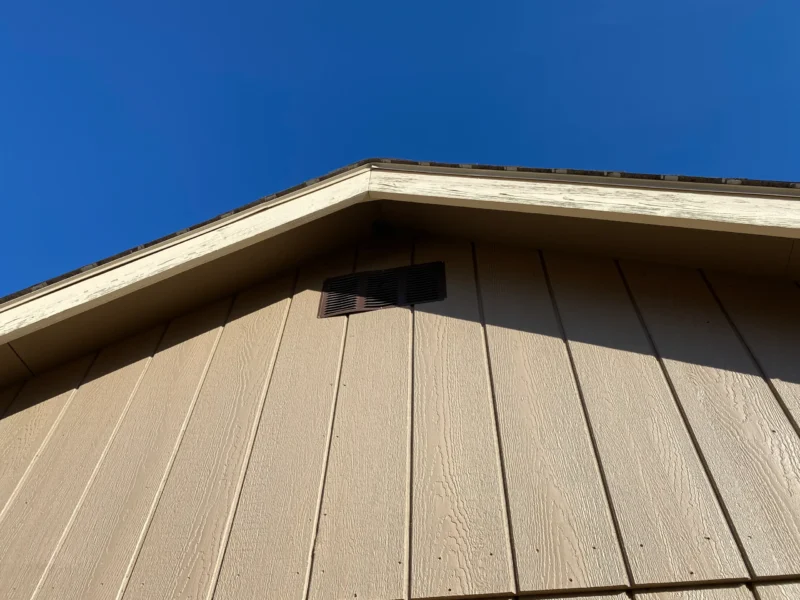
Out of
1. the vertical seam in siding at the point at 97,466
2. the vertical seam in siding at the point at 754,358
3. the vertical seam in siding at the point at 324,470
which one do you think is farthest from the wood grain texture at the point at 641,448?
the vertical seam in siding at the point at 97,466

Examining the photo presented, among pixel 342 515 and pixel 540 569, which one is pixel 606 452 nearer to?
pixel 540 569

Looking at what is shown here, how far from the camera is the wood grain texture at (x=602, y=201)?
6.70 ft

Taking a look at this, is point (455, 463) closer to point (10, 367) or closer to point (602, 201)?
point (602, 201)

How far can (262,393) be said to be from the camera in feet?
7.15

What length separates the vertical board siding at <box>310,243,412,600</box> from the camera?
1.53 metres

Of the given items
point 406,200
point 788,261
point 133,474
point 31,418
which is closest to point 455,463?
point 133,474

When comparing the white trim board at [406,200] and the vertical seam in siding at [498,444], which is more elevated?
the white trim board at [406,200]

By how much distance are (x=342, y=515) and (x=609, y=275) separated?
1363mm

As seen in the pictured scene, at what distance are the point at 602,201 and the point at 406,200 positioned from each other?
0.82 m

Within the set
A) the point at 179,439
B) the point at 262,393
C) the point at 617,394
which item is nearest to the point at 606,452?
the point at 617,394

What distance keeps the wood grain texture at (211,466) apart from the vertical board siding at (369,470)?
302mm

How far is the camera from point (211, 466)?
1.95 meters

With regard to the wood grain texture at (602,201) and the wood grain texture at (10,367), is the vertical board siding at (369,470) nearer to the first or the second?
the wood grain texture at (602,201)

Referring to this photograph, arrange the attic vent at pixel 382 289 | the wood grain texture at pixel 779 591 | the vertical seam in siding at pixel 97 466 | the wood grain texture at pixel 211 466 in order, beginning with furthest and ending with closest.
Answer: the attic vent at pixel 382 289, the vertical seam in siding at pixel 97 466, the wood grain texture at pixel 211 466, the wood grain texture at pixel 779 591
